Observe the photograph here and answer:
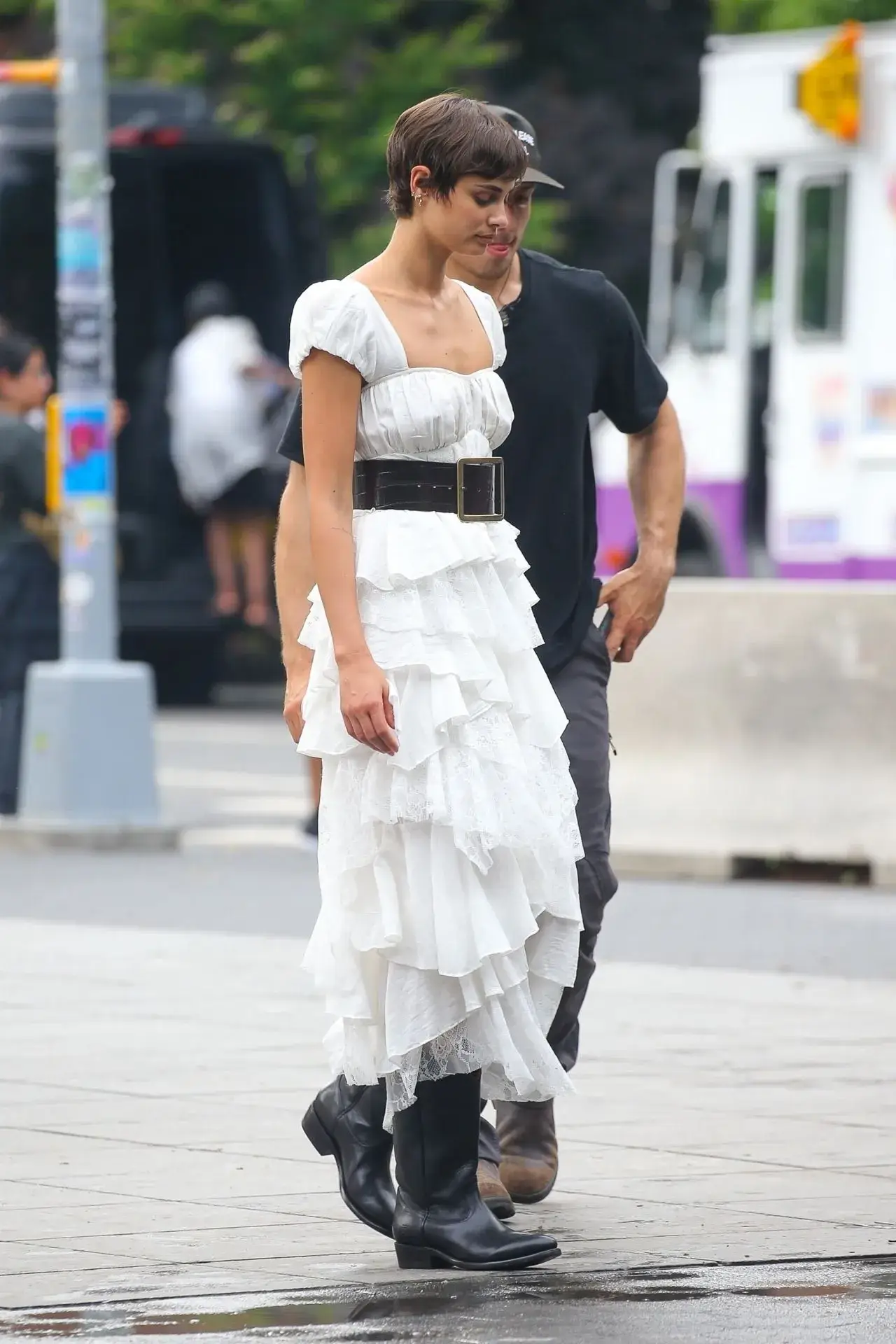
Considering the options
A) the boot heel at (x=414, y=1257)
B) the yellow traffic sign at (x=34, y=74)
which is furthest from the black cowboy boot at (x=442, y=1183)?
the yellow traffic sign at (x=34, y=74)

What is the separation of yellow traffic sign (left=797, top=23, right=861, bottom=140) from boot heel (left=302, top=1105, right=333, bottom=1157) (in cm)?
1245

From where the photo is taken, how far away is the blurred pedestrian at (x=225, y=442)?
18594 mm

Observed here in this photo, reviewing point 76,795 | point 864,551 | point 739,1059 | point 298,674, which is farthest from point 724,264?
point 298,674

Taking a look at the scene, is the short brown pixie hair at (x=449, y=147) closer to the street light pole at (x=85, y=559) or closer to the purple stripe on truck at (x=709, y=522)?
the street light pole at (x=85, y=559)

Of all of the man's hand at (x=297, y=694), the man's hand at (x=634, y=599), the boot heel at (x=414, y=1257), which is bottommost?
the boot heel at (x=414, y=1257)

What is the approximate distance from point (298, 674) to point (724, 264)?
45.2 ft

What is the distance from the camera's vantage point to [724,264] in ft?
60.6

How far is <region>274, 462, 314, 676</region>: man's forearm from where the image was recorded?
16.5 ft

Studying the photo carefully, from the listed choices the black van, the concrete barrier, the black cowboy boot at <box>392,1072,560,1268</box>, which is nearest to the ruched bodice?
the black cowboy boot at <box>392,1072,560,1268</box>

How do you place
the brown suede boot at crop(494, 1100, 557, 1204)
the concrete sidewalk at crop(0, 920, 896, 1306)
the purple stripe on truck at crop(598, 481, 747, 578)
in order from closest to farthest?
the concrete sidewalk at crop(0, 920, 896, 1306) < the brown suede boot at crop(494, 1100, 557, 1204) < the purple stripe on truck at crop(598, 481, 747, 578)

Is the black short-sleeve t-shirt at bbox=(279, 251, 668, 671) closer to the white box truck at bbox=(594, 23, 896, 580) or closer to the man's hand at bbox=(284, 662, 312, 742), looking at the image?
the man's hand at bbox=(284, 662, 312, 742)

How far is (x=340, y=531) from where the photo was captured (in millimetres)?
4840

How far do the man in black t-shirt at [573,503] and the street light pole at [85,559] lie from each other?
5.84 meters

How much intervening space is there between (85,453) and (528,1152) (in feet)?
21.9
